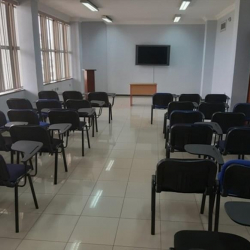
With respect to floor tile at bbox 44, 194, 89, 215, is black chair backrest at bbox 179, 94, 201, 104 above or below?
above

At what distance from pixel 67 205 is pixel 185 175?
142cm

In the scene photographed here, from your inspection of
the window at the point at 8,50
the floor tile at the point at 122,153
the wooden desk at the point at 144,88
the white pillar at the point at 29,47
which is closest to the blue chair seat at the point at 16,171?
the floor tile at the point at 122,153

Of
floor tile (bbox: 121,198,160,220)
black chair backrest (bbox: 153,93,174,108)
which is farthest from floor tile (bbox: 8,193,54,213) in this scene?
black chair backrest (bbox: 153,93,174,108)

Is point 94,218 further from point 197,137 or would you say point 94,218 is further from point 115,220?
point 197,137

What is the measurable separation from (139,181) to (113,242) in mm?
1231

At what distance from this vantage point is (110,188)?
10.7 ft

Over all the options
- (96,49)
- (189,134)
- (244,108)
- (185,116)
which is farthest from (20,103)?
(96,49)

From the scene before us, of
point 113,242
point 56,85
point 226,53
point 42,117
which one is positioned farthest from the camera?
A: point 56,85

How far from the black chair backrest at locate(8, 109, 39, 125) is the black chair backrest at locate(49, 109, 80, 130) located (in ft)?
0.78

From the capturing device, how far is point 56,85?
8.76m

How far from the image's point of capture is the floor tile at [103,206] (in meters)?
2.73

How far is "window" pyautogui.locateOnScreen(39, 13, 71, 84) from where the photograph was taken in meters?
8.07

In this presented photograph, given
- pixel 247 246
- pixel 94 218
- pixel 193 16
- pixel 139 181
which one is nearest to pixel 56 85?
pixel 193 16

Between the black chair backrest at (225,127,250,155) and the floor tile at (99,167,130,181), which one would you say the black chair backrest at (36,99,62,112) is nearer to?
the floor tile at (99,167,130,181)
